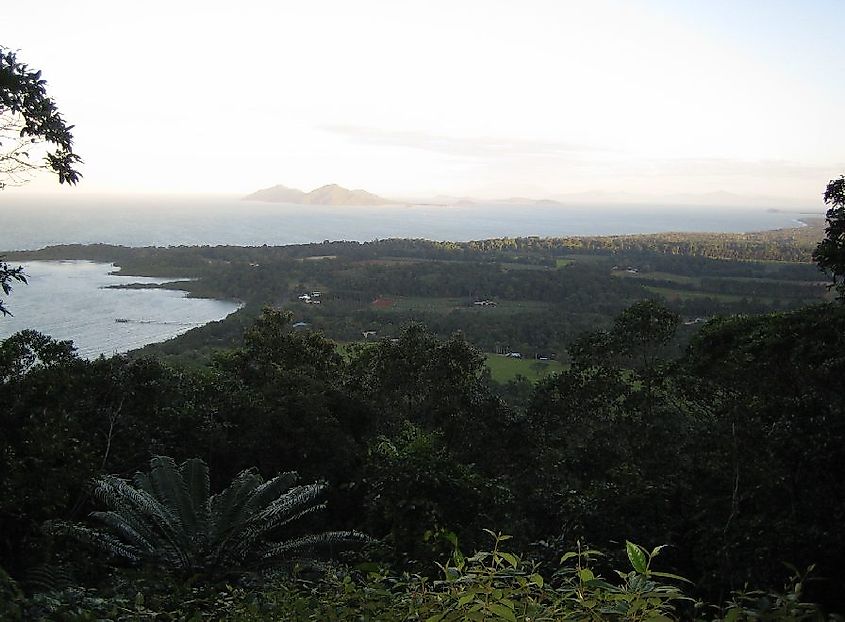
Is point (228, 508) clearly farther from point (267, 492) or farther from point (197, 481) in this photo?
point (197, 481)

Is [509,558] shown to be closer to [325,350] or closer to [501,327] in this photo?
[325,350]

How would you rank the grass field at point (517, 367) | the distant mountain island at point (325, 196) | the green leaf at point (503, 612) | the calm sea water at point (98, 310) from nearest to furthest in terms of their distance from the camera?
the green leaf at point (503, 612)
the grass field at point (517, 367)
the calm sea water at point (98, 310)
the distant mountain island at point (325, 196)

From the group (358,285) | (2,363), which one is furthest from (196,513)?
(358,285)

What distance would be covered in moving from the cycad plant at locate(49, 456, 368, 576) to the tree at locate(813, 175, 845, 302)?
529 centimetres

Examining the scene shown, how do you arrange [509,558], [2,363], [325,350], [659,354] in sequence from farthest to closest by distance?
[325,350] → [659,354] → [2,363] → [509,558]

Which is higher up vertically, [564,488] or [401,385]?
[401,385]

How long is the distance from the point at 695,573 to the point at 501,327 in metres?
17.2

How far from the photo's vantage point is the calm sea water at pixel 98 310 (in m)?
17.4

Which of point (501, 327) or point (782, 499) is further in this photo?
point (501, 327)

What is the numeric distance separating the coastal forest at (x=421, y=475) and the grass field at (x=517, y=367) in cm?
730

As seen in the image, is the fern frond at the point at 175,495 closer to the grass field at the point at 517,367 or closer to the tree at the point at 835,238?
the tree at the point at 835,238

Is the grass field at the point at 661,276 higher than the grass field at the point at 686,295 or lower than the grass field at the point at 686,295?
higher

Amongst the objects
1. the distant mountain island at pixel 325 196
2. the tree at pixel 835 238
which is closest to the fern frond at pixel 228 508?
the tree at pixel 835 238

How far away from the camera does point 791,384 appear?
5.73 metres
